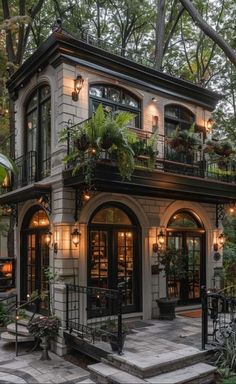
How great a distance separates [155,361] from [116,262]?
3.41m

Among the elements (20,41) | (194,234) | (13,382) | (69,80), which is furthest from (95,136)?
(20,41)

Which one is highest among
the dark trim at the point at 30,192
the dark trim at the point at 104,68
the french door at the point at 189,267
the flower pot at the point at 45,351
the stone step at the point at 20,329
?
the dark trim at the point at 104,68

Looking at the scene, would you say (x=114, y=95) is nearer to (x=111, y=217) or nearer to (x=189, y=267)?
(x=111, y=217)

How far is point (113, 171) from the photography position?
25.8ft

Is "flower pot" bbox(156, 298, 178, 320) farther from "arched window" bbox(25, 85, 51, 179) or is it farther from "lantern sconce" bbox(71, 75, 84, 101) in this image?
"lantern sconce" bbox(71, 75, 84, 101)

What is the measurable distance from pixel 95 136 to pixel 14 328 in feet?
15.3

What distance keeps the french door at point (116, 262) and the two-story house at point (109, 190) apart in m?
0.02

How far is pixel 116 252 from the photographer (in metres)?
9.49

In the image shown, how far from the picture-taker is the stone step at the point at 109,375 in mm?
5900

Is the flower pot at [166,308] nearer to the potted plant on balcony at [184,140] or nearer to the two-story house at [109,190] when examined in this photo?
the two-story house at [109,190]

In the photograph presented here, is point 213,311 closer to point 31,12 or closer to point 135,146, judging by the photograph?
point 135,146

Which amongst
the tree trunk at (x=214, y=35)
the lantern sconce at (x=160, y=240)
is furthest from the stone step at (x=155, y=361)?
the tree trunk at (x=214, y=35)

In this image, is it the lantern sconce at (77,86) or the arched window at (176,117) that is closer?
the lantern sconce at (77,86)

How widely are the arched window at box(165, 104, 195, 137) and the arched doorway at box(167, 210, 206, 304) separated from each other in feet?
8.16
